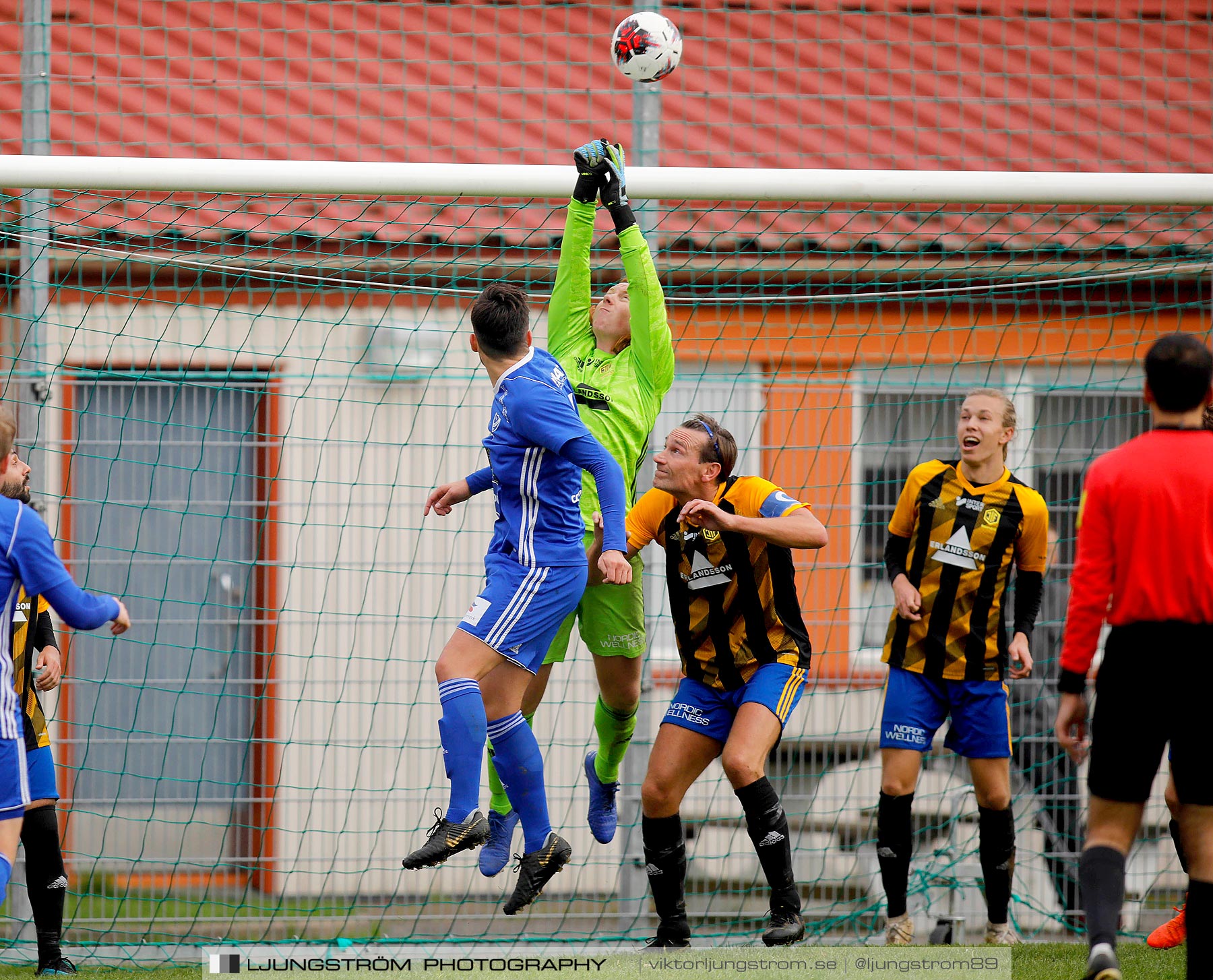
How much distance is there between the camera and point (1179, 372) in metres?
3.40

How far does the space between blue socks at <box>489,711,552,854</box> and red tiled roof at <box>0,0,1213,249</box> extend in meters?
3.06

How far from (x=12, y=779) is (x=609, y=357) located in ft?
8.36

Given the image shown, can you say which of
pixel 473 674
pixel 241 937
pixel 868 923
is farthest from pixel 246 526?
pixel 868 923

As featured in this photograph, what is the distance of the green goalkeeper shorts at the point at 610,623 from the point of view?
4.79 metres

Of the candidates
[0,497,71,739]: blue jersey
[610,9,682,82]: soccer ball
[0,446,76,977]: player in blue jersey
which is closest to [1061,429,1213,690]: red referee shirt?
[610,9,682,82]: soccer ball

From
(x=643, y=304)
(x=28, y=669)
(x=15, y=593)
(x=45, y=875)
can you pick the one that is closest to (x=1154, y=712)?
(x=643, y=304)

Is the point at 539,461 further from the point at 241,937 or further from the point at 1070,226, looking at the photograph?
the point at 1070,226

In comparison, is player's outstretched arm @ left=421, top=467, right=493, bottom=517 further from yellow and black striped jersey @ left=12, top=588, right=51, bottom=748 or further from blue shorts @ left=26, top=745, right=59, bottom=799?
blue shorts @ left=26, top=745, right=59, bottom=799

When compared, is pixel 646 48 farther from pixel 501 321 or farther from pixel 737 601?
pixel 737 601

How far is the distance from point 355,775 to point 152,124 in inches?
143

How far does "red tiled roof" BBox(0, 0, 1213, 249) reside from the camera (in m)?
6.76

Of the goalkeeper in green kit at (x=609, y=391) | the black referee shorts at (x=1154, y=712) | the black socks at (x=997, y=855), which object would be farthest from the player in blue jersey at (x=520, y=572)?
the black socks at (x=997, y=855)

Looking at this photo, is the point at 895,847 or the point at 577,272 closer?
the point at 577,272

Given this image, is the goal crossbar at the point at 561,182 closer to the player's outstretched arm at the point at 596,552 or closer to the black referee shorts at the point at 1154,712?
the player's outstretched arm at the point at 596,552
